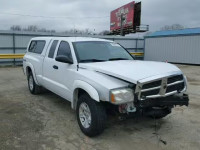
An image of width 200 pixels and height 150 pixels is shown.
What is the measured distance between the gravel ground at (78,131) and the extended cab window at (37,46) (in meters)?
1.72

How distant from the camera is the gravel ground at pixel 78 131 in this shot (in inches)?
143

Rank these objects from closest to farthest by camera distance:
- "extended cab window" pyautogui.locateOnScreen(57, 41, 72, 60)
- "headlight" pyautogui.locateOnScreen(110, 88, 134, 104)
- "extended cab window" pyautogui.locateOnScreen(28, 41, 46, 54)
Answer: "headlight" pyautogui.locateOnScreen(110, 88, 134, 104)
"extended cab window" pyautogui.locateOnScreen(57, 41, 72, 60)
"extended cab window" pyautogui.locateOnScreen(28, 41, 46, 54)

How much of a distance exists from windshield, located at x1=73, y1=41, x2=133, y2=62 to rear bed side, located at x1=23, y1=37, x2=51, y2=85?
1.61 metres

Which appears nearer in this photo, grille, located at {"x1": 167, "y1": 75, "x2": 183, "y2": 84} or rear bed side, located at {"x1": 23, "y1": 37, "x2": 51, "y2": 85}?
grille, located at {"x1": 167, "y1": 75, "x2": 183, "y2": 84}

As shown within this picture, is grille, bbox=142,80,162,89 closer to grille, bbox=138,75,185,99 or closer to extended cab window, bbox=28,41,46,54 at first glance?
grille, bbox=138,75,185,99

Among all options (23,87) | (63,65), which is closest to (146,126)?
(63,65)

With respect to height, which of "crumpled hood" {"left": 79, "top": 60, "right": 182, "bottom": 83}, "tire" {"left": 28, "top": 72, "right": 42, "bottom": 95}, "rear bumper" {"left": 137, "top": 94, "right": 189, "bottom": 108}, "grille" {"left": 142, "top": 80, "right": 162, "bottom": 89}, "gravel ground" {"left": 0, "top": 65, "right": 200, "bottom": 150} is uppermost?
"crumpled hood" {"left": 79, "top": 60, "right": 182, "bottom": 83}

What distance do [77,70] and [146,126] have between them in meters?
1.87

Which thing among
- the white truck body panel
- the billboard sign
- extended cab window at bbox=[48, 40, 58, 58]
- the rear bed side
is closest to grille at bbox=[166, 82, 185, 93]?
the white truck body panel

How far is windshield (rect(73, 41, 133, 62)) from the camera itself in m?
4.61

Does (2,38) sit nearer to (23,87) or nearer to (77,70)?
(23,87)

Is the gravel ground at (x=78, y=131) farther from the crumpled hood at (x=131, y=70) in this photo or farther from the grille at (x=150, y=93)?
the crumpled hood at (x=131, y=70)

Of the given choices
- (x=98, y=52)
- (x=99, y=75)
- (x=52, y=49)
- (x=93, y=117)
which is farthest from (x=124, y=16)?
(x=93, y=117)

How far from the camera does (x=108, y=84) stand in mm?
3484
